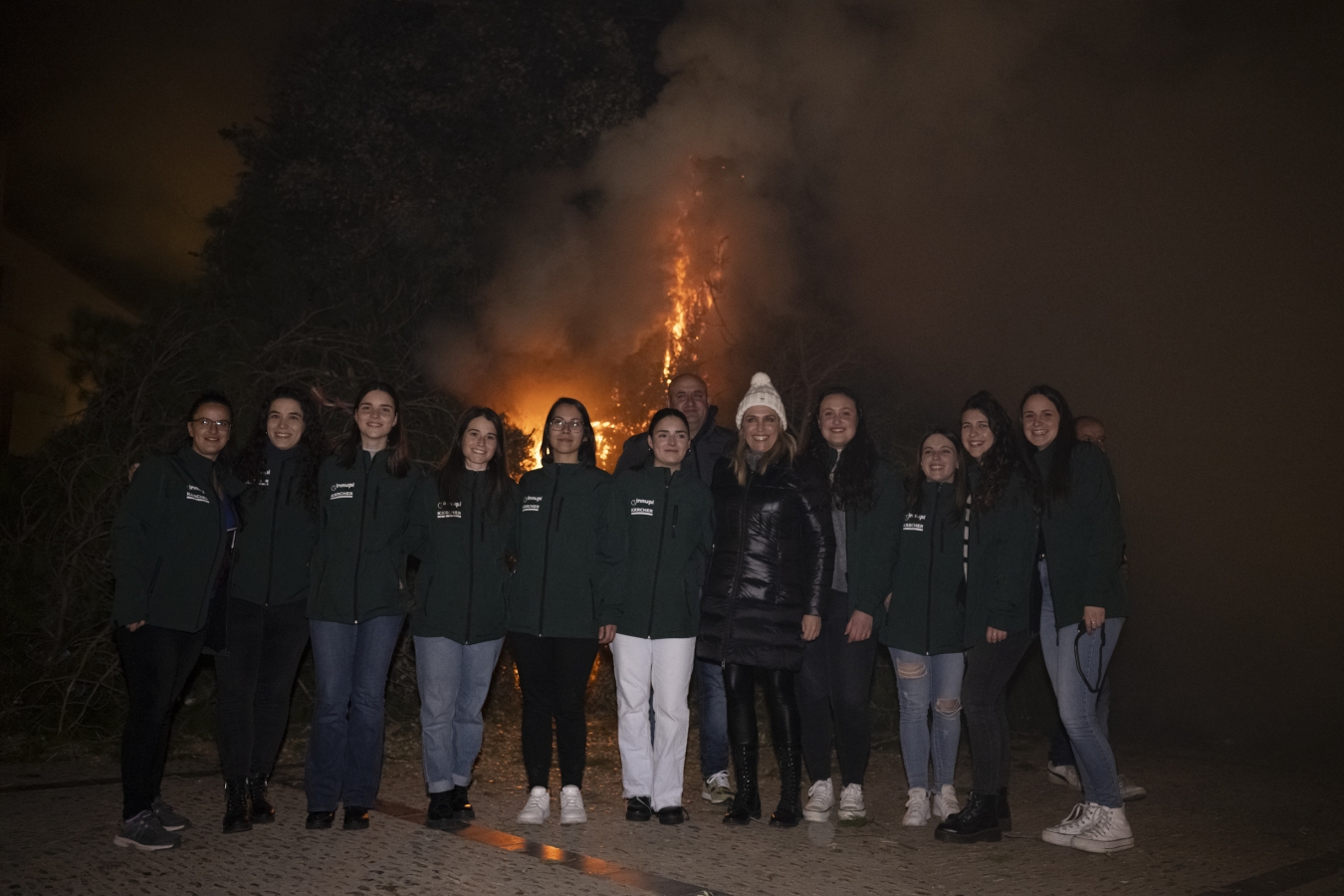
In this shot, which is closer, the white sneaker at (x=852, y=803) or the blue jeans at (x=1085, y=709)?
the blue jeans at (x=1085, y=709)

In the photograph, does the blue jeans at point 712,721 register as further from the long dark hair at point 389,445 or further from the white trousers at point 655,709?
the long dark hair at point 389,445

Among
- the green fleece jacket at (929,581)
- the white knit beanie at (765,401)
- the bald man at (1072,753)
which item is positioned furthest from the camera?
the bald man at (1072,753)

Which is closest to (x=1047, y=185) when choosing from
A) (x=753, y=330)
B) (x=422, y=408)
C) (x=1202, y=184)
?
(x=1202, y=184)

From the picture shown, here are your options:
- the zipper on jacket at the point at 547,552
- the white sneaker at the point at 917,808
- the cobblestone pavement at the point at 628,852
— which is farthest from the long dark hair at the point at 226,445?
the white sneaker at the point at 917,808

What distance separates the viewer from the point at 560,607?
5355 mm

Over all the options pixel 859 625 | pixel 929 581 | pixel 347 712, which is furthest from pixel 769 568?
pixel 347 712

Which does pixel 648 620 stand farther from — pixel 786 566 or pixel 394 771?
pixel 394 771

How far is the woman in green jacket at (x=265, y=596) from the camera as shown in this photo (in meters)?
5.16

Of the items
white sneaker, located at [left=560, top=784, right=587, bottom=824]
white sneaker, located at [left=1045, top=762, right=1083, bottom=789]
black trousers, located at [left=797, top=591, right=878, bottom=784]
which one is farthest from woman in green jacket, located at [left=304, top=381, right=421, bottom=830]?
white sneaker, located at [left=1045, top=762, right=1083, bottom=789]

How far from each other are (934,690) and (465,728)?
2172 millimetres

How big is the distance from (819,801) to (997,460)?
69.3 inches

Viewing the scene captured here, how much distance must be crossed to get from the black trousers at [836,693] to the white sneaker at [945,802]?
359 millimetres

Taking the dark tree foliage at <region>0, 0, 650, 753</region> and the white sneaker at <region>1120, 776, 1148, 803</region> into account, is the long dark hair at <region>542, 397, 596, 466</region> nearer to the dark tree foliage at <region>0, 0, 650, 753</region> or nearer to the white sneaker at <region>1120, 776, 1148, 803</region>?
the white sneaker at <region>1120, 776, 1148, 803</region>

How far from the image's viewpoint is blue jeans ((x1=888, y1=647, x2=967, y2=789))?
18.2ft
